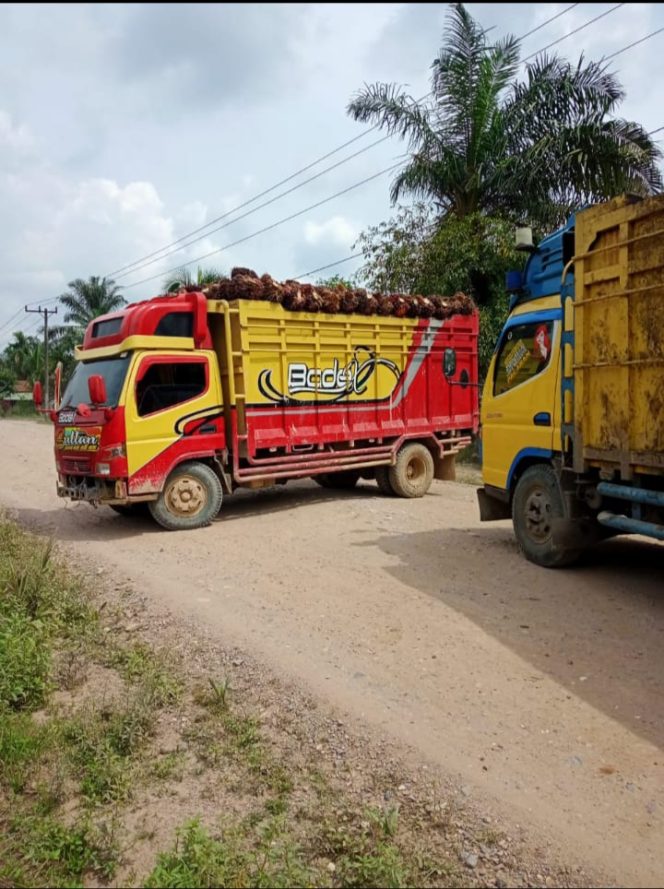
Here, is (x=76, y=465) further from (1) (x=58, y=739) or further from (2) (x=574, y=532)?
(2) (x=574, y=532)

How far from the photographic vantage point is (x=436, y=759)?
357cm

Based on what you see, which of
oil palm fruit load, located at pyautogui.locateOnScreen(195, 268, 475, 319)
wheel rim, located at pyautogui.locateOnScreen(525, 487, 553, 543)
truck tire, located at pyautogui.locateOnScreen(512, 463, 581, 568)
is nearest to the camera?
truck tire, located at pyautogui.locateOnScreen(512, 463, 581, 568)

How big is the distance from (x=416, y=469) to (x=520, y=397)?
493cm

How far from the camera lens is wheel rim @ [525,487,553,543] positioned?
6.61m

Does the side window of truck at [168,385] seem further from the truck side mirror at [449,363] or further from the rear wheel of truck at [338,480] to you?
the truck side mirror at [449,363]

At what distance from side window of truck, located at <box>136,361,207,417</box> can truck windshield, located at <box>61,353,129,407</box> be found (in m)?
0.27

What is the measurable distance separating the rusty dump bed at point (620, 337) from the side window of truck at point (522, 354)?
63 centimetres

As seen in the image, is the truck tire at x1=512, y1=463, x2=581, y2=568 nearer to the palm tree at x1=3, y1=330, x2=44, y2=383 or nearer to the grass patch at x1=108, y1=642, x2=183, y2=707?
the grass patch at x1=108, y1=642, x2=183, y2=707

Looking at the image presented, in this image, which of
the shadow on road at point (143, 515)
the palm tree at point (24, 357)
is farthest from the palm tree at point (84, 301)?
the shadow on road at point (143, 515)

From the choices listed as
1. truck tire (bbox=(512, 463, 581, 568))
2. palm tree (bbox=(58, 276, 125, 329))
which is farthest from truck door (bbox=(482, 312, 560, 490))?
palm tree (bbox=(58, 276, 125, 329))

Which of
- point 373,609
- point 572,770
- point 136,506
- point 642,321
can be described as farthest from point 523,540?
point 136,506

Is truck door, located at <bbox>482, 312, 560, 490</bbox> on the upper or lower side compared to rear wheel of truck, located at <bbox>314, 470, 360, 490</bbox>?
upper

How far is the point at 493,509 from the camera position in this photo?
25.1 feet

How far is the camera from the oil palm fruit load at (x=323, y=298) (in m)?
9.55
